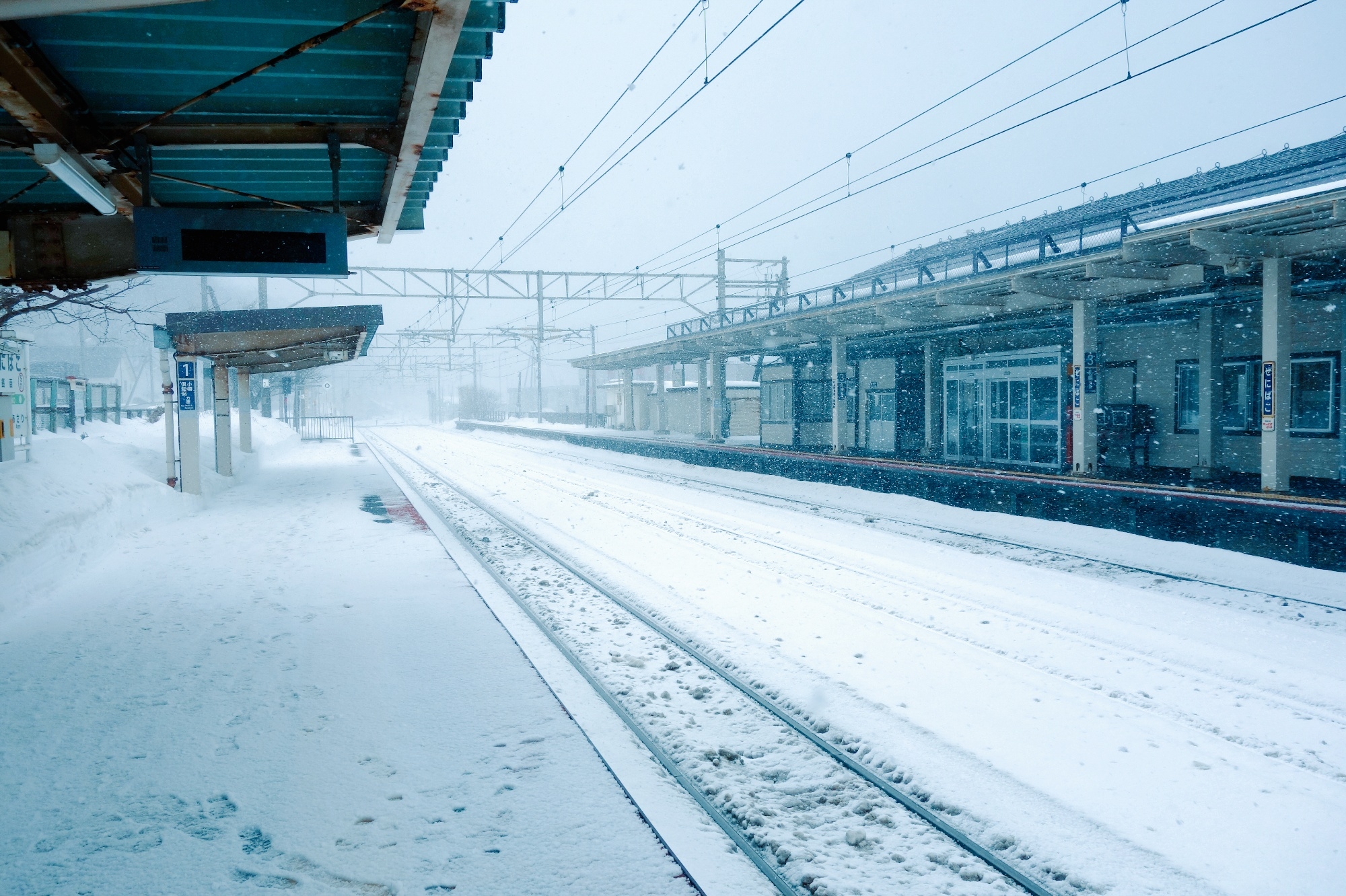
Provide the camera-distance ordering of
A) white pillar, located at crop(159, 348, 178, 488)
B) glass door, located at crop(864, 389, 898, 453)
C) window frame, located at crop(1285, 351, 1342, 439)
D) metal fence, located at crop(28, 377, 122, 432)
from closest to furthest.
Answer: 1. window frame, located at crop(1285, 351, 1342, 439)
2. white pillar, located at crop(159, 348, 178, 488)
3. metal fence, located at crop(28, 377, 122, 432)
4. glass door, located at crop(864, 389, 898, 453)

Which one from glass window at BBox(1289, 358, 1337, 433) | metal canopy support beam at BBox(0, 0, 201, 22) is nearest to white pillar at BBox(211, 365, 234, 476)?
metal canopy support beam at BBox(0, 0, 201, 22)

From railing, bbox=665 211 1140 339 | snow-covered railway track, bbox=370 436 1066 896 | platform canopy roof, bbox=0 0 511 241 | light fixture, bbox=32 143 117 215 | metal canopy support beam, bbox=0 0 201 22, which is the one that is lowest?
snow-covered railway track, bbox=370 436 1066 896

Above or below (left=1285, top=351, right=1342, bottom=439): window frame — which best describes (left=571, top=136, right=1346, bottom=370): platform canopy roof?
above

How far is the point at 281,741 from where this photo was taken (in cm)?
458

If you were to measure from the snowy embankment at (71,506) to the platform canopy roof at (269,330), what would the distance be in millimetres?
2758

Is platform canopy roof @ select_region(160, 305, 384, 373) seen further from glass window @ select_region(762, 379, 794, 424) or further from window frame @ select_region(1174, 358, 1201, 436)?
window frame @ select_region(1174, 358, 1201, 436)

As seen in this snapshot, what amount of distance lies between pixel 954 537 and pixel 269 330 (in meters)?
12.7

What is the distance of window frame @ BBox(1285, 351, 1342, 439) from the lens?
47.4ft

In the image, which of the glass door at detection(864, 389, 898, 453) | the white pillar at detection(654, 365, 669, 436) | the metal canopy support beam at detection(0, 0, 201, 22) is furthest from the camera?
the white pillar at detection(654, 365, 669, 436)

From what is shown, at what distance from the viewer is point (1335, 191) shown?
1007 cm

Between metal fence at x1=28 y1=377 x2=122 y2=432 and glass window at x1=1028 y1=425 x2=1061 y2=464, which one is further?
metal fence at x1=28 y1=377 x2=122 y2=432

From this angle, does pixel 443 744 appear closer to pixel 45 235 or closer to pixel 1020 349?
pixel 45 235

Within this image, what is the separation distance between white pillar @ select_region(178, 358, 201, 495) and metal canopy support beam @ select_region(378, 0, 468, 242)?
9.09 metres

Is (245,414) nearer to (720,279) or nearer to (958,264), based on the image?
(720,279)
